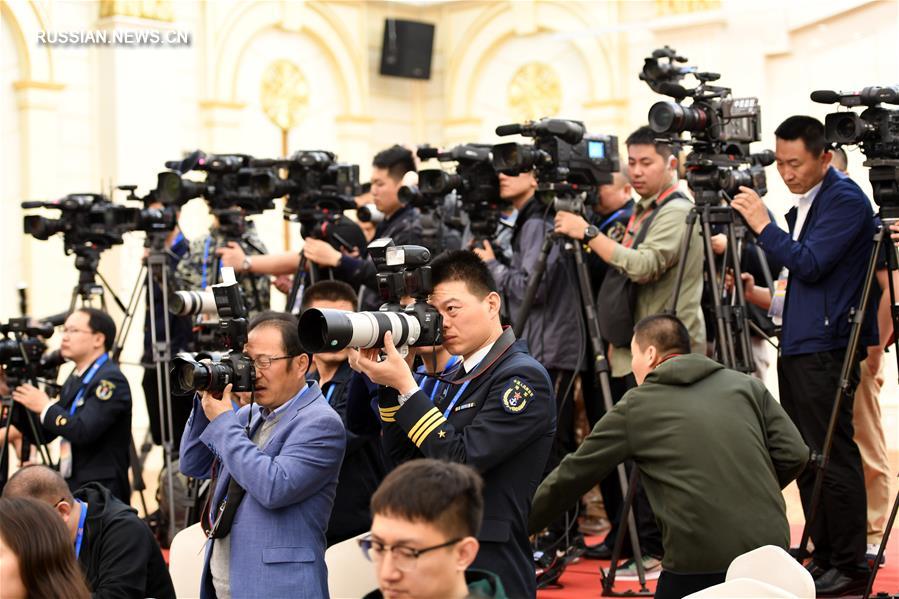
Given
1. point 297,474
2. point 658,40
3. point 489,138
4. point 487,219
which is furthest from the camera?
point 489,138

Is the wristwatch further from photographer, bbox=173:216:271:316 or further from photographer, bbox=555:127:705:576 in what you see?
photographer, bbox=173:216:271:316

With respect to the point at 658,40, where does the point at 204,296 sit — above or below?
below

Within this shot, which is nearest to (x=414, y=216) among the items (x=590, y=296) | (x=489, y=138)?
(x=590, y=296)

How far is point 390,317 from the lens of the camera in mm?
2996

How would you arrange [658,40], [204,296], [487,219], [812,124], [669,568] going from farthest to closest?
[658,40] → [487,219] → [812,124] → [204,296] → [669,568]

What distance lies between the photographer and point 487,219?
16.3 feet

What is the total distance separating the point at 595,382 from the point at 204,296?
1.55m

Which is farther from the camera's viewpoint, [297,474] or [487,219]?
[487,219]

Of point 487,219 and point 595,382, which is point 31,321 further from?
point 595,382

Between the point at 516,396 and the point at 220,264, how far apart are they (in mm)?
2731

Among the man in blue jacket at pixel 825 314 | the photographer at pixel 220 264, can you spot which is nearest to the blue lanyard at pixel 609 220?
the man in blue jacket at pixel 825 314

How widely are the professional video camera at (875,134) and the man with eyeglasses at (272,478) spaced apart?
1.83m

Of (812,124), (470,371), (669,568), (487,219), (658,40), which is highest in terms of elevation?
(658,40)

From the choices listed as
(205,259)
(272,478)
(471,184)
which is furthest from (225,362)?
(205,259)
